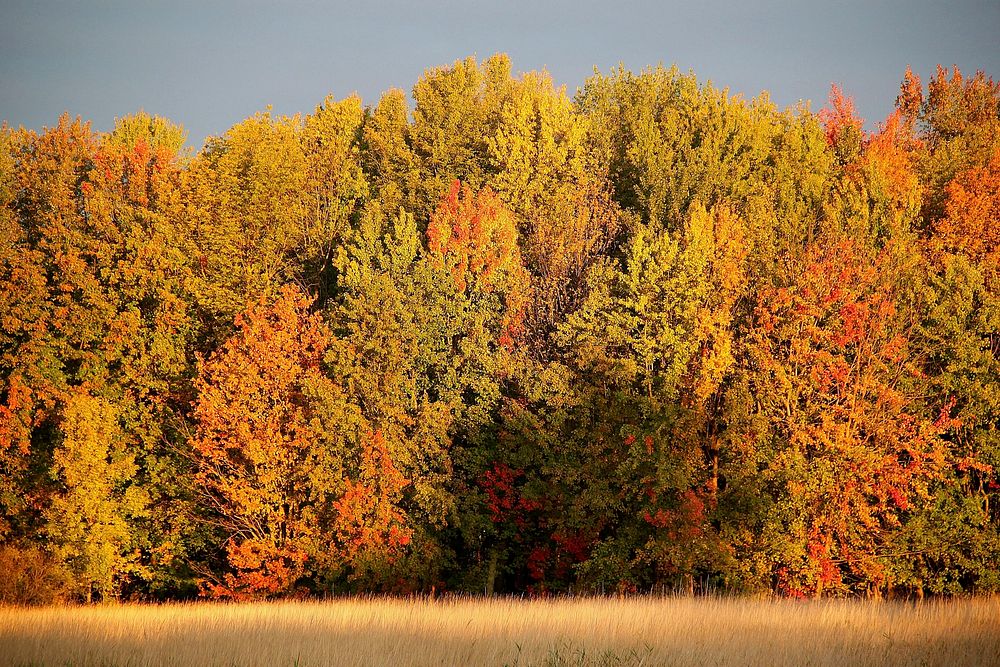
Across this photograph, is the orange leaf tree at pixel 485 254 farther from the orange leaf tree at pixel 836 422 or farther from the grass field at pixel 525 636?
the grass field at pixel 525 636

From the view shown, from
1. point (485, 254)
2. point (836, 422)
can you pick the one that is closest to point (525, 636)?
point (836, 422)

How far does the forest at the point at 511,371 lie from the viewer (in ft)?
117

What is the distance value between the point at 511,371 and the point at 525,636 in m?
21.4

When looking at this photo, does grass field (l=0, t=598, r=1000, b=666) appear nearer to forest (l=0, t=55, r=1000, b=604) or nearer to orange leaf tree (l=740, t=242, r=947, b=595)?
orange leaf tree (l=740, t=242, r=947, b=595)

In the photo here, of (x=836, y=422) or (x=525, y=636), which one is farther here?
(x=836, y=422)

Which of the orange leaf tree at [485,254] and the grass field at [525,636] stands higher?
the orange leaf tree at [485,254]

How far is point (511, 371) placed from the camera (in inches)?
1535

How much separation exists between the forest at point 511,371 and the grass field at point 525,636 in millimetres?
13414

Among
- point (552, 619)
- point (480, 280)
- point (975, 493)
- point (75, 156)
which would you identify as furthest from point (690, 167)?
point (552, 619)

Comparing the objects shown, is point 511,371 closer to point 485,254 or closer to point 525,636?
point 485,254

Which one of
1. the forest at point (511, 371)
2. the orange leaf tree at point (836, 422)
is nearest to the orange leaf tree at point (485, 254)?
the forest at point (511, 371)

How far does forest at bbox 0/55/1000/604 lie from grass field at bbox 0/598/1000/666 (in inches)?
528

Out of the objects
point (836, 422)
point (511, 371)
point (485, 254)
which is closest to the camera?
point (836, 422)

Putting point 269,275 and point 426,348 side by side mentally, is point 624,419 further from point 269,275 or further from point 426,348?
point 269,275
